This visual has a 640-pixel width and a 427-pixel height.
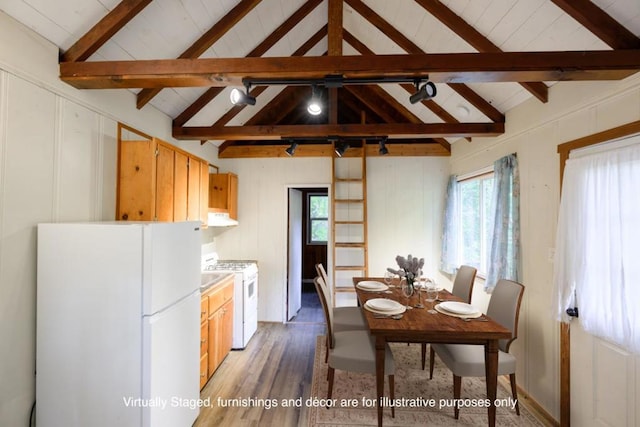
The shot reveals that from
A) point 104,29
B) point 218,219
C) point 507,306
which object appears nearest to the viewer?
point 104,29

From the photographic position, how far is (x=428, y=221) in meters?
4.06

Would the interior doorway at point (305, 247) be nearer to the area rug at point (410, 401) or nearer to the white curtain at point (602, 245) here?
the area rug at point (410, 401)

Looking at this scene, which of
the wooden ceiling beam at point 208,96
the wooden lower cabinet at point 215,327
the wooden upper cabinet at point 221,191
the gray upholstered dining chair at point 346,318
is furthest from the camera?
the wooden upper cabinet at point 221,191

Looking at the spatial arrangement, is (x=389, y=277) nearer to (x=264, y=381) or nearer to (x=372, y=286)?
(x=372, y=286)

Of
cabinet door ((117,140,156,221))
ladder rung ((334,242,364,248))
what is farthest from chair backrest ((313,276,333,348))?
ladder rung ((334,242,364,248))

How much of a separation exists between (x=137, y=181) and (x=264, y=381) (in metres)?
2.10

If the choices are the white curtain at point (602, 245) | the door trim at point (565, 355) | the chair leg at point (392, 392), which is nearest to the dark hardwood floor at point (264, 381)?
the chair leg at point (392, 392)

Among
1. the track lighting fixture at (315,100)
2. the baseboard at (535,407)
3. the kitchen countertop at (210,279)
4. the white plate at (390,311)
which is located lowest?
the baseboard at (535,407)

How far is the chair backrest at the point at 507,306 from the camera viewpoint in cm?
209

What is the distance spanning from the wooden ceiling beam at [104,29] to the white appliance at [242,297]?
2.34 meters

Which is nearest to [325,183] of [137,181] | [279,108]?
[279,108]

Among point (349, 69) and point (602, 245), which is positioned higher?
point (349, 69)

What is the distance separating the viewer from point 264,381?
2.60 m

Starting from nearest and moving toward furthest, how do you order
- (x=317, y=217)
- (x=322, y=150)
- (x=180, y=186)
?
(x=180, y=186)
(x=322, y=150)
(x=317, y=217)
